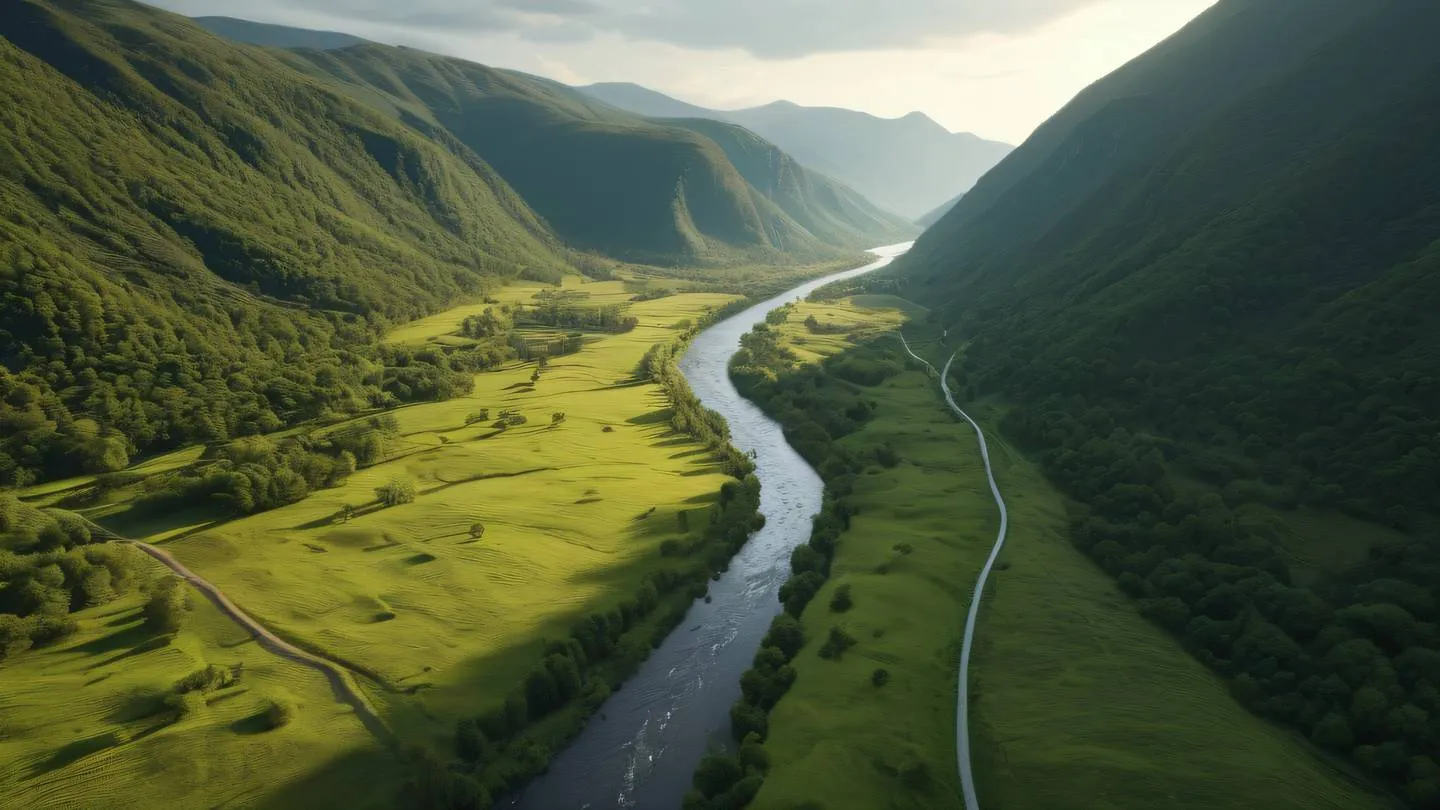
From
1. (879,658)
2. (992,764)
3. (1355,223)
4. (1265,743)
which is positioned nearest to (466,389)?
Result: (879,658)

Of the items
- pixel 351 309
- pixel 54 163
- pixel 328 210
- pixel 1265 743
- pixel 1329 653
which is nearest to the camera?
pixel 1265 743

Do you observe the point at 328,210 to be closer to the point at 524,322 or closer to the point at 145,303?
the point at 524,322

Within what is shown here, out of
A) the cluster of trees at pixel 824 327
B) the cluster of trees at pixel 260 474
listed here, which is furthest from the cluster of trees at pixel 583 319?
the cluster of trees at pixel 260 474

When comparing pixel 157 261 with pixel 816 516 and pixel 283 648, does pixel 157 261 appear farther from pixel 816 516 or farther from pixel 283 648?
pixel 816 516

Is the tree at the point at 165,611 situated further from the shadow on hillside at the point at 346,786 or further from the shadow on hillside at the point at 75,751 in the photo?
the shadow on hillside at the point at 346,786

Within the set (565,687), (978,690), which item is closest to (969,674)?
(978,690)

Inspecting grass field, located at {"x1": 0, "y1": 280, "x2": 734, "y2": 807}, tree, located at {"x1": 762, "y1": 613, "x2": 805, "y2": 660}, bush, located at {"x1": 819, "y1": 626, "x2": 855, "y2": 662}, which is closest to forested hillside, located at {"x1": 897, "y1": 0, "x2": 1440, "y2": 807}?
bush, located at {"x1": 819, "y1": 626, "x2": 855, "y2": 662}
